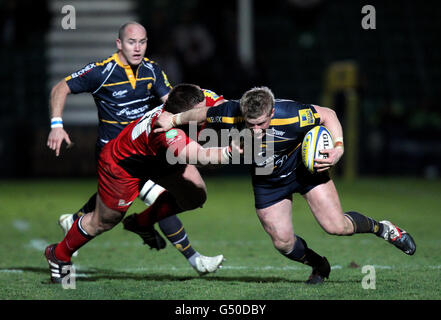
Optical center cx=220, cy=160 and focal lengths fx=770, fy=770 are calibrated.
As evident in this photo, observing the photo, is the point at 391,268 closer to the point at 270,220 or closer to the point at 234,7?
the point at 270,220

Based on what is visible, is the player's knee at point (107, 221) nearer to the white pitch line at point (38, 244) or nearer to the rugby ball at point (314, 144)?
the rugby ball at point (314, 144)

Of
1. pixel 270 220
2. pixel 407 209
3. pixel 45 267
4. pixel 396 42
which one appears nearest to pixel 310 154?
pixel 270 220

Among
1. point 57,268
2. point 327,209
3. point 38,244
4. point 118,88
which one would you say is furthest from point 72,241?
point 38,244

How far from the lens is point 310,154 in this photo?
17.4 feet

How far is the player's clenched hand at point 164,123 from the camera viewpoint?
532 cm

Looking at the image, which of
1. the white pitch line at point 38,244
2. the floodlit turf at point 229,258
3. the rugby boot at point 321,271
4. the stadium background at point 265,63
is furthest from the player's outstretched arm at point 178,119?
the stadium background at point 265,63

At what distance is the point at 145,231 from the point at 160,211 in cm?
25

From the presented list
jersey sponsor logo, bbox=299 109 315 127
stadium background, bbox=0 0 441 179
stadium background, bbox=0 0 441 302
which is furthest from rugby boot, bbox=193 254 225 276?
stadium background, bbox=0 0 441 179

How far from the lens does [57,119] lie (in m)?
6.14

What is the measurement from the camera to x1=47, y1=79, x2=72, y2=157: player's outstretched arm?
19.5ft

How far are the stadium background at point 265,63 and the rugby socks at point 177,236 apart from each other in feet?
29.6

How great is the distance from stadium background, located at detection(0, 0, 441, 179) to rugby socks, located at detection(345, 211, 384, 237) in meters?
9.53

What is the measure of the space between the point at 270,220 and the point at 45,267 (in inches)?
88.8
